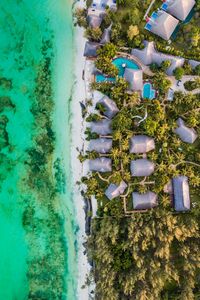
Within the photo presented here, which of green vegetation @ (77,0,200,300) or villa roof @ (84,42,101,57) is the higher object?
villa roof @ (84,42,101,57)

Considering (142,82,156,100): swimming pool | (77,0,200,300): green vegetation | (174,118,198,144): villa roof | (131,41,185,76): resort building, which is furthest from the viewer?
(142,82,156,100): swimming pool

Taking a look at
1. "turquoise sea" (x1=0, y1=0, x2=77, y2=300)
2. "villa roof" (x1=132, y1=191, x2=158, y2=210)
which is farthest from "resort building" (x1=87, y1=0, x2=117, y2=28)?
"villa roof" (x1=132, y1=191, x2=158, y2=210)

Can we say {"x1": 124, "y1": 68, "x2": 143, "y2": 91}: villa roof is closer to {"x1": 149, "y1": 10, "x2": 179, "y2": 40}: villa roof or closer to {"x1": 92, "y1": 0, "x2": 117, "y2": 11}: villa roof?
{"x1": 149, "y1": 10, "x2": 179, "y2": 40}: villa roof

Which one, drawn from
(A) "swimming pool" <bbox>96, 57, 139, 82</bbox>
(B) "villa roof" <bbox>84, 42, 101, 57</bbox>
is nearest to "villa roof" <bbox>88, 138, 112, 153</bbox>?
(A) "swimming pool" <bbox>96, 57, 139, 82</bbox>

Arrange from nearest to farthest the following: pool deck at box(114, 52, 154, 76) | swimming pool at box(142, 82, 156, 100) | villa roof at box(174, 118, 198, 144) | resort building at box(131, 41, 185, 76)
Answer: villa roof at box(174, 118, 198, 144)
resort building at box(131, 41, 185, 76)
pool deck at box(114, 52, 154, 76)
swimming pool at box(142, 82, 156, 100)

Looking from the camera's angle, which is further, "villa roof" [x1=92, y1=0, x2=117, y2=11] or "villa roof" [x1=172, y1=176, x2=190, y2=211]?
"villa roof" [x1=92, y1=0, x2=117, y2=11]

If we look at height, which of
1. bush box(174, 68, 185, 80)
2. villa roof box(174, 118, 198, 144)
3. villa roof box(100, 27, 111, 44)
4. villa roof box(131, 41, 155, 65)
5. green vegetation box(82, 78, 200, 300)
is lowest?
green vegetation box(82, 78, 200, 300)

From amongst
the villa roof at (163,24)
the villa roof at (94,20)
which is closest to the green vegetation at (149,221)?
the villa roof at (163,24)
